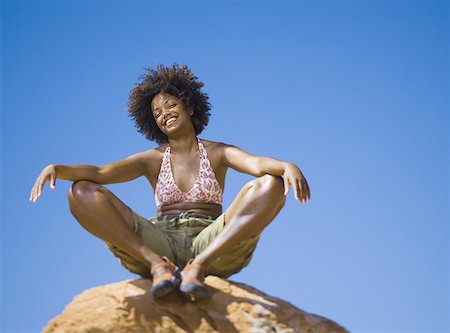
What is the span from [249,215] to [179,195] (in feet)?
2.98

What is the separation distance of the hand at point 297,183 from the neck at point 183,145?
1.16m

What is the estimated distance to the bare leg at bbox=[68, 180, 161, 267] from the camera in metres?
4.93

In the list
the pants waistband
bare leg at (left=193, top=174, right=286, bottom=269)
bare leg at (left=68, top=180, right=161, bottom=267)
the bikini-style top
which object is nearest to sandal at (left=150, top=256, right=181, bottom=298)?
bare leg at (left=68, top=180, right=161, bottom=267)

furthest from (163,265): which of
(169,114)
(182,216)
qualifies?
(169,114)

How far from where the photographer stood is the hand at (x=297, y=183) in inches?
193

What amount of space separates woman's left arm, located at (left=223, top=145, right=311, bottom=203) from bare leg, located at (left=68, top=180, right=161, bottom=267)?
3.55 ft

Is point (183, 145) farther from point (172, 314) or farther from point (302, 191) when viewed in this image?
point (172, 314)

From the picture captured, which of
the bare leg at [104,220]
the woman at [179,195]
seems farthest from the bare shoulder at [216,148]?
the bare leg at [104,220]

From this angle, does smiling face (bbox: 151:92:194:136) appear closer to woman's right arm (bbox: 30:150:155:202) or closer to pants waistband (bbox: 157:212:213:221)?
woman's right arm (bbox: 30:150:155:202)

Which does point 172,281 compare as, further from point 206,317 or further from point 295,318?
point 295,318

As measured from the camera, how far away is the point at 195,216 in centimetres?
556

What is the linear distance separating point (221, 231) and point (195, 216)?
0.57m

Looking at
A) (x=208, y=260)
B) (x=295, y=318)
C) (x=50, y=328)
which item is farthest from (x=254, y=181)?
(x=50, y=328)

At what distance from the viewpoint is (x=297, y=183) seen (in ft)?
16.1
